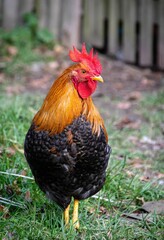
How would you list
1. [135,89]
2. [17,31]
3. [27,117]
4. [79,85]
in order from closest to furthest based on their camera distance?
[79,85], [27,117], [135,89], [17,31]

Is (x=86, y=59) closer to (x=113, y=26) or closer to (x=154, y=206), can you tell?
(x=154, y=206)

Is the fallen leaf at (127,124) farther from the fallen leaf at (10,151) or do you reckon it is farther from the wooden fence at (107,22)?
the wooden fence at (107,22)

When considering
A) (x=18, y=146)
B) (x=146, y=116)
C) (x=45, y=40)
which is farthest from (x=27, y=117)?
(x=45, y=40)

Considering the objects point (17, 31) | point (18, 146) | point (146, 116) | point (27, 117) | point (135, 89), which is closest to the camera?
point (18, 146)

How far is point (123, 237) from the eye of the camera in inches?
150

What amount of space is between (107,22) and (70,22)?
0.81 metres

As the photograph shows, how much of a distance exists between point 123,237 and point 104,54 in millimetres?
6932

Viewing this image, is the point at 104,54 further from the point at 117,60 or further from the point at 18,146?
the point at 18,146

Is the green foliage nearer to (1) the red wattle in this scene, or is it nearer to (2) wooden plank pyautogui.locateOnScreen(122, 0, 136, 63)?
(2) wooden plank pyautogui.locateOnScreen(122, 0, 136, 63)

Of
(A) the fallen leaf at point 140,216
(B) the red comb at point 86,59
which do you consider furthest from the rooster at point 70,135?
(A) the fallen leaf at point 140,216

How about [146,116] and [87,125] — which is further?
[146,116]

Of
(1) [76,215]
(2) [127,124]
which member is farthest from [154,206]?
(2) [127,124]

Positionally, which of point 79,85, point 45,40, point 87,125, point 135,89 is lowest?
point 135,89

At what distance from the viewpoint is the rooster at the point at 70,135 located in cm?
366
